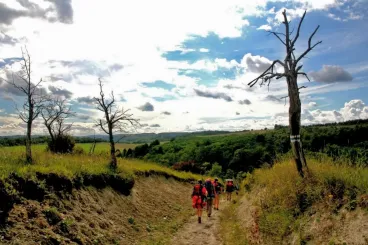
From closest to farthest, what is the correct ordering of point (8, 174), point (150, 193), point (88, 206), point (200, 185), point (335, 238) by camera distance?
point (335, 238), point (8, 174), point (88, 206), point (200, 185), point (150, 193)

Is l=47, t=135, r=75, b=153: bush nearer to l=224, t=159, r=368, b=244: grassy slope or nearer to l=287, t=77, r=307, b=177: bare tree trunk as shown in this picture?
l=224, t=159, r=368, b=244: grassy slope

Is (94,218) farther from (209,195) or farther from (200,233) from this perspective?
(209,195)

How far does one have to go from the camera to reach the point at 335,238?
7.96m

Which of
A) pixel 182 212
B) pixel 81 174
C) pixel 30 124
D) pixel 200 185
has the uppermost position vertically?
pixel 30 124

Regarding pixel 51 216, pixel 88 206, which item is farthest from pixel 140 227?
pixel 51 216

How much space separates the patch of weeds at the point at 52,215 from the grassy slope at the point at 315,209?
22.7ft

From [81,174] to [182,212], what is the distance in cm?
818

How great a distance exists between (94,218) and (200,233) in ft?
16.5

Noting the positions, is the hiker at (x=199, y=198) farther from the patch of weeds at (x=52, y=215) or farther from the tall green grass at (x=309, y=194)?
the patch of weeds at (x=52, y=215)

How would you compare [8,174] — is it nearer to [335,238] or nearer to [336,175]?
[335,238]

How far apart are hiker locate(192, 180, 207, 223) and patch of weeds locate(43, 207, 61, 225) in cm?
820

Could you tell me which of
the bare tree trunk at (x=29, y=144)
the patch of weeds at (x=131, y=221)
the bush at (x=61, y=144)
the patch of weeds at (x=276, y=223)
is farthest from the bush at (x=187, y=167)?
the patch of weeds at (x=276, y=223)

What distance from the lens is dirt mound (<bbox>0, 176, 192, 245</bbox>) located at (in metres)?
8.92

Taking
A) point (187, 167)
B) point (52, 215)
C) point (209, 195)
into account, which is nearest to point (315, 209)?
point (52, 215)
